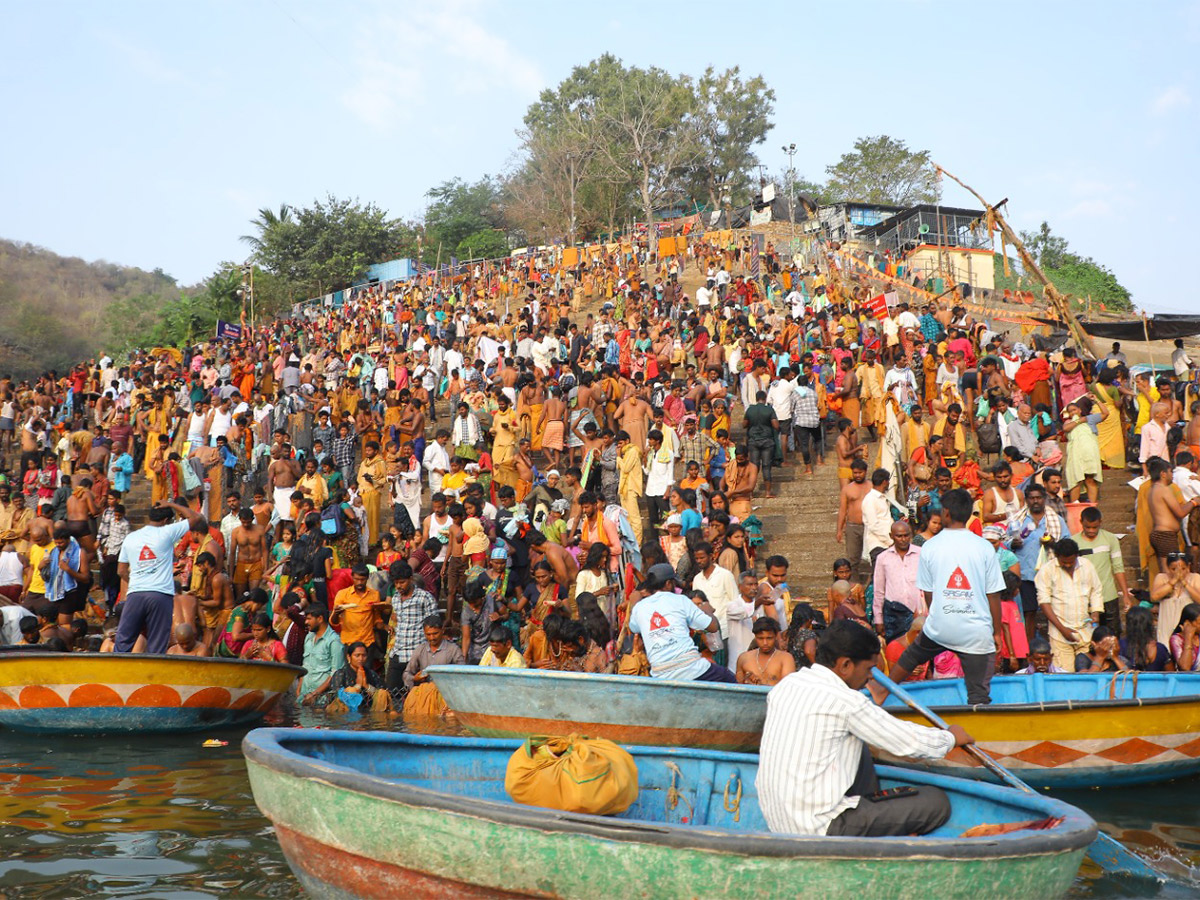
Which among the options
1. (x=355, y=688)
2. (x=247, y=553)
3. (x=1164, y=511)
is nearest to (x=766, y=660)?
(x=1164, y=511)

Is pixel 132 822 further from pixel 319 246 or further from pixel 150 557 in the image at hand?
pixel 319 246

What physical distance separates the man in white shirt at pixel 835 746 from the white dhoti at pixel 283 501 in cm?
1081

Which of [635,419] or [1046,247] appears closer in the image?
[635,419]

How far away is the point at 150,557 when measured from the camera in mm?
11039

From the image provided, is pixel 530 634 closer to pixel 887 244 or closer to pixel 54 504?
pixel 54 504

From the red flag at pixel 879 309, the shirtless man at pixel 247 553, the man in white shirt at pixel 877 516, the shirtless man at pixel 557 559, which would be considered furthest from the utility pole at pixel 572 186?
the man in white shirt at pixel 877 516

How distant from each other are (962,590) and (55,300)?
73445mm

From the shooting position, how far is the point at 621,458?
1366cm

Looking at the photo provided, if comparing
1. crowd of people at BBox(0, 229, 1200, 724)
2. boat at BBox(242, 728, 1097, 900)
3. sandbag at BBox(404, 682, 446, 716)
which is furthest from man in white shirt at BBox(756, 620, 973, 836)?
sandbag at BBox(404, 682, 446, 716)

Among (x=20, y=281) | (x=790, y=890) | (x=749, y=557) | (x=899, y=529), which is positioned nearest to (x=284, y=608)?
(x=749, y=557)

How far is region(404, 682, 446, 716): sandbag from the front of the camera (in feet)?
36.0

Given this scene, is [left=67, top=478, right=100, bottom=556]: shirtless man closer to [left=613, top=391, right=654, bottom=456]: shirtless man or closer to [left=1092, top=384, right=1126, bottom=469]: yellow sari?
[left=613, top=391, right=654, bottom=456]: shirtless man

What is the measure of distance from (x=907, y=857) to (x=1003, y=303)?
34661mm

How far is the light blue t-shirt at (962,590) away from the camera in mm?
7387
